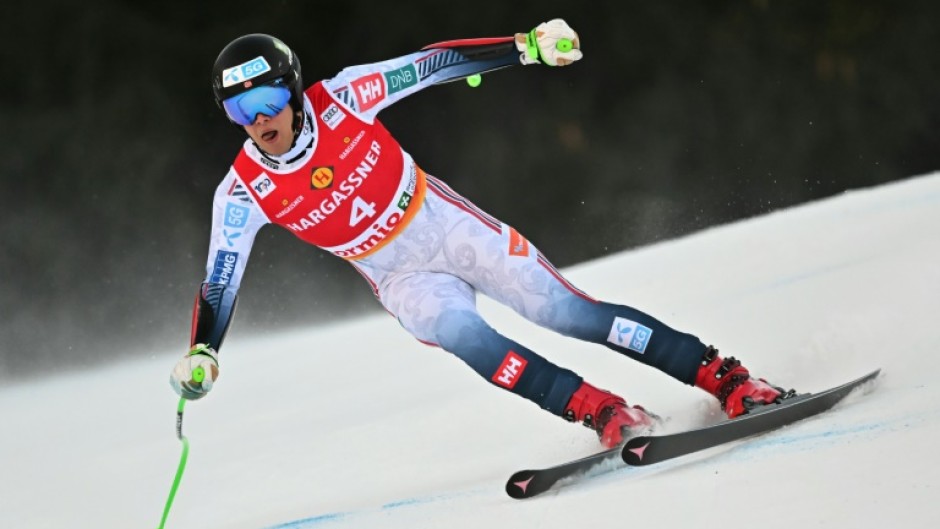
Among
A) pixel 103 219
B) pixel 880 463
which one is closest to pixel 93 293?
pixel 103 219

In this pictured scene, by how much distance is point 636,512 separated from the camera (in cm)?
279

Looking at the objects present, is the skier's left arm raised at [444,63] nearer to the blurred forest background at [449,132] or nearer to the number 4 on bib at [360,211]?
the number 4 on bib at [360,211]

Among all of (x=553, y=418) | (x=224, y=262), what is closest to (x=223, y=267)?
(x=224, y=262)

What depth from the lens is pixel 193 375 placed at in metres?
3.26

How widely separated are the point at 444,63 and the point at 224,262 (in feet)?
3.30

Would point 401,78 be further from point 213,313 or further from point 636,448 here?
point 636,448

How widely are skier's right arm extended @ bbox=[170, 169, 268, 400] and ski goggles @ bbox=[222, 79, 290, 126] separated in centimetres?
25

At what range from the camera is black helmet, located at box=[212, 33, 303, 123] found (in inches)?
132

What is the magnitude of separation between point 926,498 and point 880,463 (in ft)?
0.84

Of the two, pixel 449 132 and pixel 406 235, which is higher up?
pixel 406 235

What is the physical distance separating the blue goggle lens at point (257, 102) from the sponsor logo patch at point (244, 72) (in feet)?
0.13

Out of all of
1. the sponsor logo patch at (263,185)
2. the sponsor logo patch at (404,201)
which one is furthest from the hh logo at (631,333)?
the sponsor logo patch at (263,185)

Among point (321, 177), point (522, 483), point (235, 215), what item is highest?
point (321, 177)

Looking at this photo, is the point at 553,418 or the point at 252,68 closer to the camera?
the point at 252,68
